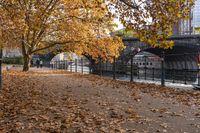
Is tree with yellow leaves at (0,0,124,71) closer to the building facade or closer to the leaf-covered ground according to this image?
the leaf-covered ground

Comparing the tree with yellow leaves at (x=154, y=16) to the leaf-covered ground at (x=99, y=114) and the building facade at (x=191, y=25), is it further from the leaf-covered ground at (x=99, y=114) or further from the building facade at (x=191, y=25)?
the building facade at (x=191, y=25)

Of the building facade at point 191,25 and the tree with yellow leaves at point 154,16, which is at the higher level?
the building facade at point 191,25

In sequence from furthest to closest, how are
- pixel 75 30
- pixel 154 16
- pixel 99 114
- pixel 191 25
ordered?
pixel 191 25
pixel 75 30
pixel 154 16
pixel 99 114

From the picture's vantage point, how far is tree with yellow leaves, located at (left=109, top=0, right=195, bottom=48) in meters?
9.89

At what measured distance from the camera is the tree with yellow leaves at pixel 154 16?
32.4 ft

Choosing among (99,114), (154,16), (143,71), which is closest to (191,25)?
(143,71)

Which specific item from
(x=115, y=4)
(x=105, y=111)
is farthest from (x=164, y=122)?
(x=115, y=4)

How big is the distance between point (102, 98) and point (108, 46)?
1686cm

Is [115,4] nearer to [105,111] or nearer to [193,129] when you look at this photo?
[105,111]

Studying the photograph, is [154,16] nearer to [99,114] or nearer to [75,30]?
[99,114]

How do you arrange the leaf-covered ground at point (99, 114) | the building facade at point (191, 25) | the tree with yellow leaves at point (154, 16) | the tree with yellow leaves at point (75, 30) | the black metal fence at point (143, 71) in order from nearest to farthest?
the leaf-covered ground at point (99, 114) → the tree with yellow leaves at point (154, 16) → the black metal fence at point (143, 71) → the tree with yellow leaves at point (75, 30) → the building facade at point (191, 25)

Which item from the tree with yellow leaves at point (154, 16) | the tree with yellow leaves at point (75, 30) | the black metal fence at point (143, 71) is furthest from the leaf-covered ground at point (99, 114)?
the tree with yellow leaves at point (75, 30)

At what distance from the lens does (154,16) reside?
10.4 meters

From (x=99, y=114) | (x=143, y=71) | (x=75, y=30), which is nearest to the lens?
(x=99, y=114)
